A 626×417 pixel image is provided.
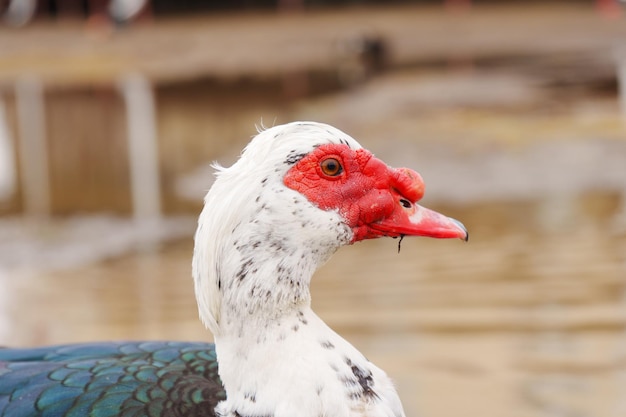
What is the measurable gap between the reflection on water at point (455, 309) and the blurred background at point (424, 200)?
0.5 inches

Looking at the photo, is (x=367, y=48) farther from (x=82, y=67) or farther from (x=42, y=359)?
(x=42, y=359)

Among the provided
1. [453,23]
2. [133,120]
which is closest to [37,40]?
[453,23]

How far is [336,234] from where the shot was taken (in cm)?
243

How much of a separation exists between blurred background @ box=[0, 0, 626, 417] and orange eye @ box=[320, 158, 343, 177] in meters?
0.48

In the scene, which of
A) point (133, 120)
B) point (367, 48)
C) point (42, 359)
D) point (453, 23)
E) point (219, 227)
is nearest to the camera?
point (219, 227)

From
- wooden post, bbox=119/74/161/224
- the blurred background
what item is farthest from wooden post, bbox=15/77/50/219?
wooden post, bbox=119/74/161/224

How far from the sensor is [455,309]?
493 centimetres

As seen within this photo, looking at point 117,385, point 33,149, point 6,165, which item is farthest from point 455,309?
point 33,149

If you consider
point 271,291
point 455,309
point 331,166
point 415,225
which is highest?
point 331,166

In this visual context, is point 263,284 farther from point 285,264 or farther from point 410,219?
point 410,219

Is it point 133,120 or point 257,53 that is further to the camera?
point 257,53

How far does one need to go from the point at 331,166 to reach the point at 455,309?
8.67ft

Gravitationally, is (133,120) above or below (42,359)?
above

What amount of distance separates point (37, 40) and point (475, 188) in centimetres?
1573
